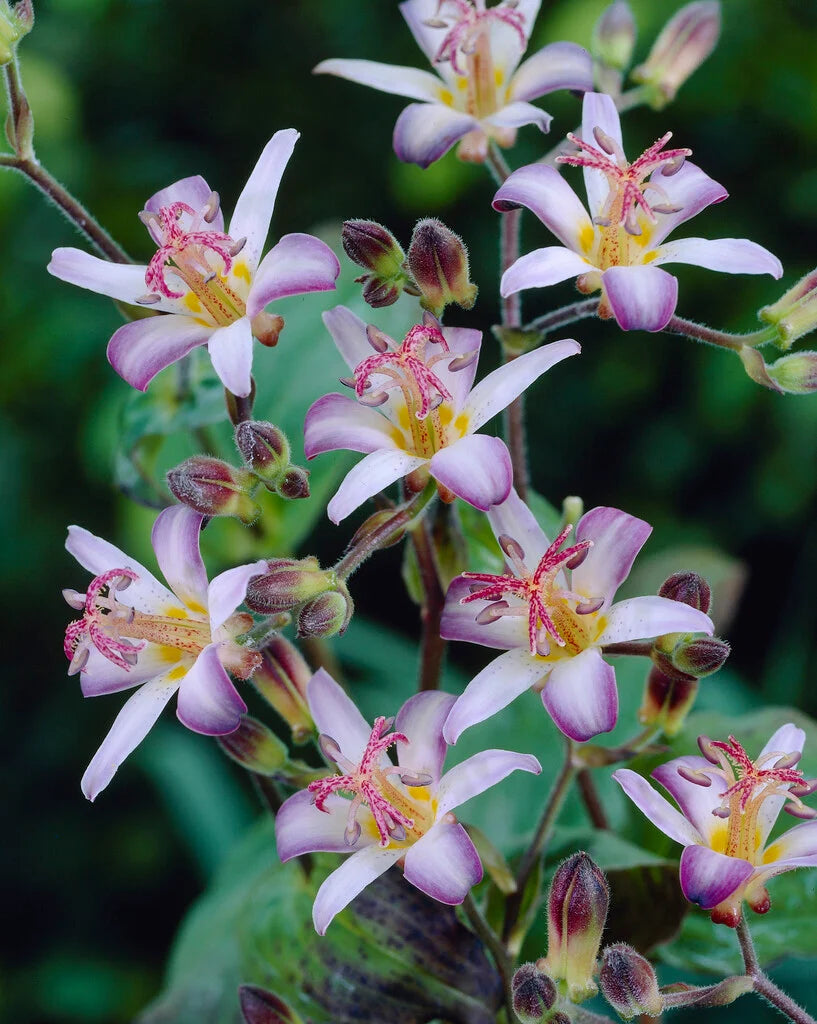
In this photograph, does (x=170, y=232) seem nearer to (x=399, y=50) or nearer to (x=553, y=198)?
(x=553, y=198)

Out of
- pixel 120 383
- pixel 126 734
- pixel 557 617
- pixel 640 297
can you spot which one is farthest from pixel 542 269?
pixel 120 383

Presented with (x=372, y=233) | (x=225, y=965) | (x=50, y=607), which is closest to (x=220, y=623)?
(x=372, y=233)

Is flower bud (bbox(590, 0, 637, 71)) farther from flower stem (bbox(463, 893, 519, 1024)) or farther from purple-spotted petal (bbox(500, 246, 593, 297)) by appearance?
flower stem (bbox(463, 893, 519, 1024))

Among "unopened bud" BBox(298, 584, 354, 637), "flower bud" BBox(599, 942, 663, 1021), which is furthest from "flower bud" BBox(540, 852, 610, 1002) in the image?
"unopened bud" BBox(298, 584, 354, 637)

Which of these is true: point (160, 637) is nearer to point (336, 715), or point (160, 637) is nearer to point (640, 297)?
point (336, 715)

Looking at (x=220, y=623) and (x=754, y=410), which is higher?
(x=220, y=623)

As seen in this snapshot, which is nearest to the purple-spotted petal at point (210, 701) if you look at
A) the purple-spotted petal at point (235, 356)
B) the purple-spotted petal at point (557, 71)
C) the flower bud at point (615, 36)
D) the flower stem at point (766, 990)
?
the purple-spotted petal at point (235, 356)
